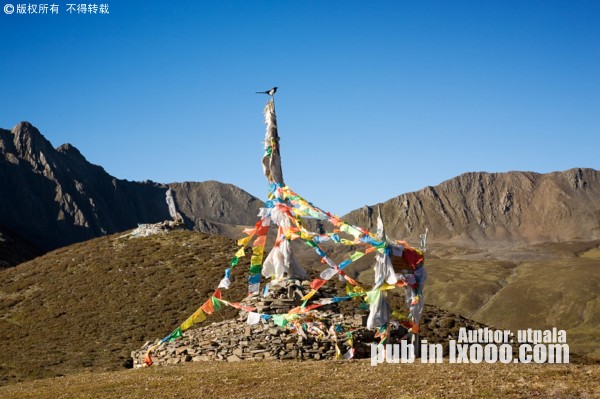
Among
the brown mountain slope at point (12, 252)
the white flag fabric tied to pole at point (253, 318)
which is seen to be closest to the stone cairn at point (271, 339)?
the white flag fabric tied to pole at point (253, 318)

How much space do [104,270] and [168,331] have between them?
17080mm

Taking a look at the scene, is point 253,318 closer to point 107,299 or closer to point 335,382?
point 335,382

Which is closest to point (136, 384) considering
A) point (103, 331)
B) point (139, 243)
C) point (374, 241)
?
point (374, 241)

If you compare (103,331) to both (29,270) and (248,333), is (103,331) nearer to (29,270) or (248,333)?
(248,333)

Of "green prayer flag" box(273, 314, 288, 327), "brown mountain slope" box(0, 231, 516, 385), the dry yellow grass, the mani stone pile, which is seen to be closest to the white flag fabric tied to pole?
the mani stone pile

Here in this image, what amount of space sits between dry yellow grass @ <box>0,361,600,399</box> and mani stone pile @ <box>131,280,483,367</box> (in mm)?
2099

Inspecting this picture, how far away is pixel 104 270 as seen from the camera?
56.0 meters

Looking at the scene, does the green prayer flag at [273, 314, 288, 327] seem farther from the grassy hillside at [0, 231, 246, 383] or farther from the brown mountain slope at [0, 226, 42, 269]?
the brown mountain slope at [0, 226, 42, 269]

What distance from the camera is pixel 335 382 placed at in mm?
19766

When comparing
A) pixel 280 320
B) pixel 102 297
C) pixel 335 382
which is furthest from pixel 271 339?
pixel 102 297

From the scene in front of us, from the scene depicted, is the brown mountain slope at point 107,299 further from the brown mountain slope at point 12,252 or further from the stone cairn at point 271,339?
the brown mountain slope at point 12,252

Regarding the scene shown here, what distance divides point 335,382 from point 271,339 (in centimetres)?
829

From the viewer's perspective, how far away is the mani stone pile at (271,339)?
89.0ft

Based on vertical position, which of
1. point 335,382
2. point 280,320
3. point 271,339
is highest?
point 280,320
